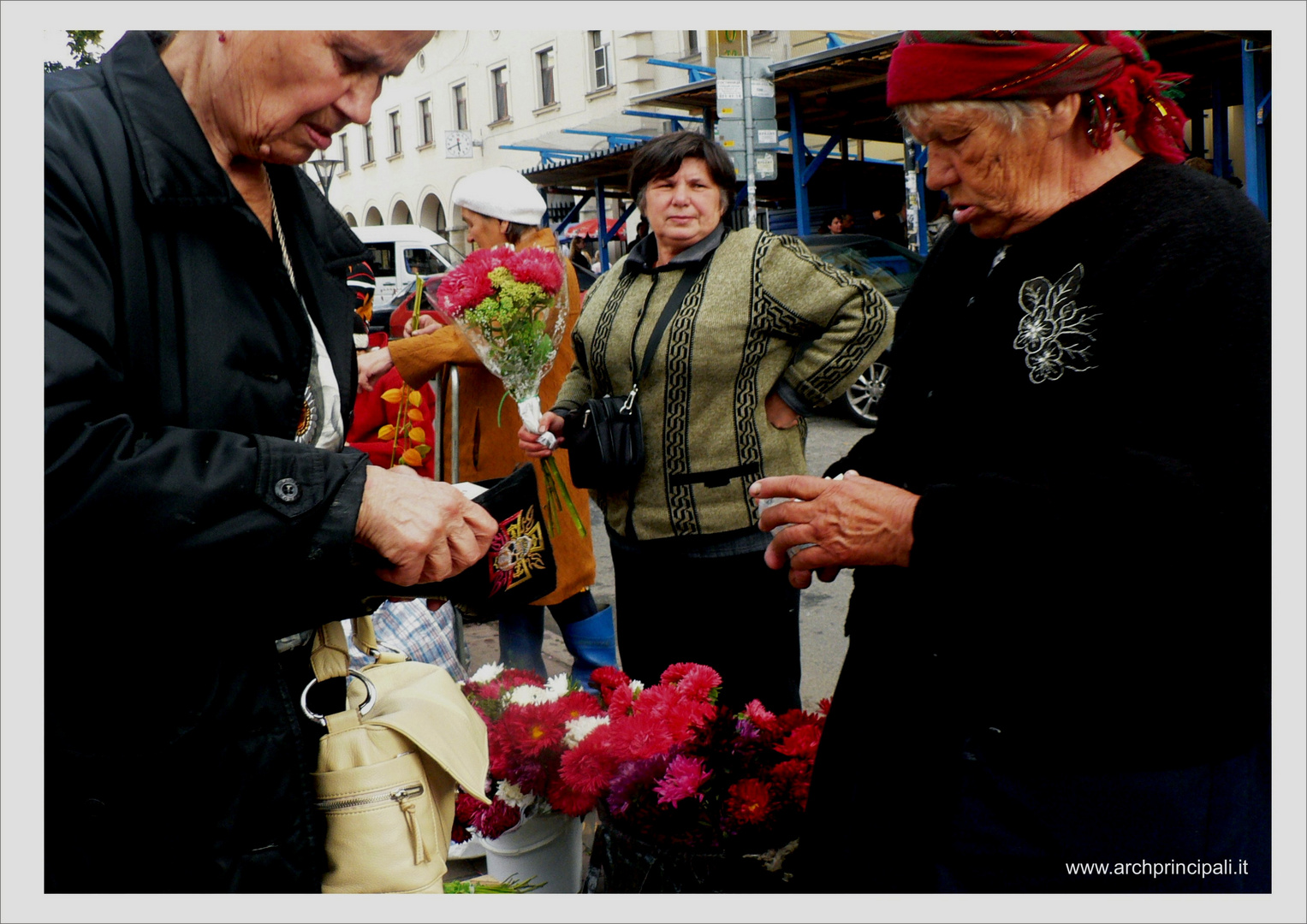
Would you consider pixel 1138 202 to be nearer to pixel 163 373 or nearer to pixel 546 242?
pixel 163 373

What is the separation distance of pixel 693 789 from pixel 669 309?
4.72ft

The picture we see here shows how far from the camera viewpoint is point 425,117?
105 ft

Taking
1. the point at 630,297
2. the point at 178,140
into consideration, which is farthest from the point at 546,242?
the point at 178,140

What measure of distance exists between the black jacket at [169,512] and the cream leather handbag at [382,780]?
0.04 meters

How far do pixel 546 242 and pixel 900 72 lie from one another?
2332mm

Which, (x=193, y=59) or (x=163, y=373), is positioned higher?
(x=193, y=59)

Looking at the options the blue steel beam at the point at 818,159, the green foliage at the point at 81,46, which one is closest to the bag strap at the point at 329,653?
the green foliage at the point at 81,46

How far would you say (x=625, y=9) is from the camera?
153 cm

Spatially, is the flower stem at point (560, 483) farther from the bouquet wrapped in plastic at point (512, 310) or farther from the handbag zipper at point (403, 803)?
the handbag zipper at point (403, 803)

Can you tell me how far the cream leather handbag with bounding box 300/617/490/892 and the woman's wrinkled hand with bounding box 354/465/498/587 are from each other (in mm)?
205

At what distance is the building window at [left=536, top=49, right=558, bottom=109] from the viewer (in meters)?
25.5

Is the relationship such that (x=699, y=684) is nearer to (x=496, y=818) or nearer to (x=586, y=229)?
(x=496, y=818)

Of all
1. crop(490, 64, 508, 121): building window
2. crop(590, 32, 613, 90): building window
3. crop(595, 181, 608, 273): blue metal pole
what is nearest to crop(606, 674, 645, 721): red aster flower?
crop(595, 181, 608, 273): blue metal pole

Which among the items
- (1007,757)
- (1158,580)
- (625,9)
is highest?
(625,9)
